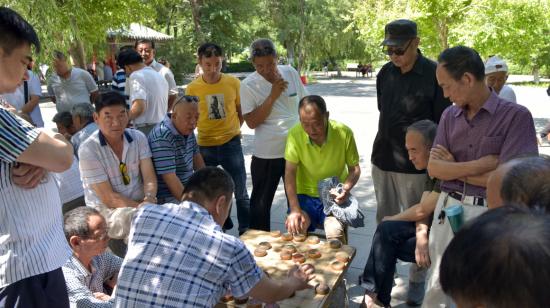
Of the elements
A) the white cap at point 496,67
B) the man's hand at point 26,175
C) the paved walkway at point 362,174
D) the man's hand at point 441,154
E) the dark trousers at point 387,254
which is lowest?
the paved walkway at point 362,174

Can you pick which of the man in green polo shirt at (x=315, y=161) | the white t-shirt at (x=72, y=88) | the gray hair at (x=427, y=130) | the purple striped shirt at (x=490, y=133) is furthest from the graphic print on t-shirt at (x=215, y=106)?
the white t-shirt at (x=72, y=88)

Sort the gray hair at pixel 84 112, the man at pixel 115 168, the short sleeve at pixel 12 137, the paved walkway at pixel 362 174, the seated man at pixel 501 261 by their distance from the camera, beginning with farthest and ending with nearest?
the gray hair at pixel 84 112 < the paved walkway at pixel 362 174 < the man at pixel 115 168 < the short sleeve at pixel 12 137 < the seated man at pixel 501 261

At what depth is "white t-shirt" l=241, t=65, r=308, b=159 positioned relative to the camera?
392cm

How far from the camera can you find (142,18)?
9.30 meters

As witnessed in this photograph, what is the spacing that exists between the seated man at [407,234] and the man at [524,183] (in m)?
1.28

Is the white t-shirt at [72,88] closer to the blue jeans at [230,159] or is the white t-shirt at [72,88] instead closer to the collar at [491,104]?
the blue jeans at [230,159]

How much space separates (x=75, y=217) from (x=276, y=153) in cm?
185

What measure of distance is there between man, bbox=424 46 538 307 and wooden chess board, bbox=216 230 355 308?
0.54m

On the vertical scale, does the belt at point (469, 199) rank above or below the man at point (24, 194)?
below

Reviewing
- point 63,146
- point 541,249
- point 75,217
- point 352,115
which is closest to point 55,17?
point 75,217

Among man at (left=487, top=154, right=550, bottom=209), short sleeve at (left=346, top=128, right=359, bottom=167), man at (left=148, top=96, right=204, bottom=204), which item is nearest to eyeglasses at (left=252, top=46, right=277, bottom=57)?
man at (left=148, top=96, right=204, bottom=204)

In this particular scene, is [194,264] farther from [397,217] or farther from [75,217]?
[397,217]

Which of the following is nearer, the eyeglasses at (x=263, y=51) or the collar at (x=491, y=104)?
the collar at (x=491, y=104)

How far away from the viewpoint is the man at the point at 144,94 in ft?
14.6
